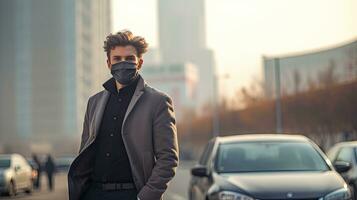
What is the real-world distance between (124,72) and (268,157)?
605 centimetres

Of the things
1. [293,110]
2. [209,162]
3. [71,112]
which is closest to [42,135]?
[71,112]

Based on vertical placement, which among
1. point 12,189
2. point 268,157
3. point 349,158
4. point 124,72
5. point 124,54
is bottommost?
point 12,189

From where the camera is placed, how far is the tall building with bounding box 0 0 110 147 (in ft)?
495

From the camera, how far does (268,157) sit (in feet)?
35.1

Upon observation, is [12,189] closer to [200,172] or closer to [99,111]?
[200,172]

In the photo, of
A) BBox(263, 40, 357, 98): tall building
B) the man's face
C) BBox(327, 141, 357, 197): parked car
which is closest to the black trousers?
the man's face

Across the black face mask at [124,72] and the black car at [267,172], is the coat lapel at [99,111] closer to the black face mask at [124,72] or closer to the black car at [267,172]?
the black face mask at [124,72]

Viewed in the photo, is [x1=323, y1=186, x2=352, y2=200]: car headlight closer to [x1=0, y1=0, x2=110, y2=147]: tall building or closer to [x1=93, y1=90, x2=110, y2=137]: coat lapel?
[x1=93, y1=90, x2=110, y2=137]: coat lapel

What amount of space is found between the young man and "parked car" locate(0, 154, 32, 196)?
2108cm

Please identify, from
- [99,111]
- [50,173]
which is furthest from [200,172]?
[50,173]

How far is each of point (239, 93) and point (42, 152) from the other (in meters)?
64.4

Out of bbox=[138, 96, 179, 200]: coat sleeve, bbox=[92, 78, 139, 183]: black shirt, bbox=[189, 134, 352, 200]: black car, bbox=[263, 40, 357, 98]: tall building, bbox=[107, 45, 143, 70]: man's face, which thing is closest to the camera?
bbox=[138, 96, 179, 200]: coat sleeve

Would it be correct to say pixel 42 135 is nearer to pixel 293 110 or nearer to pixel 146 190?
pixel 293 110

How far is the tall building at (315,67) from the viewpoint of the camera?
61.1 meters
